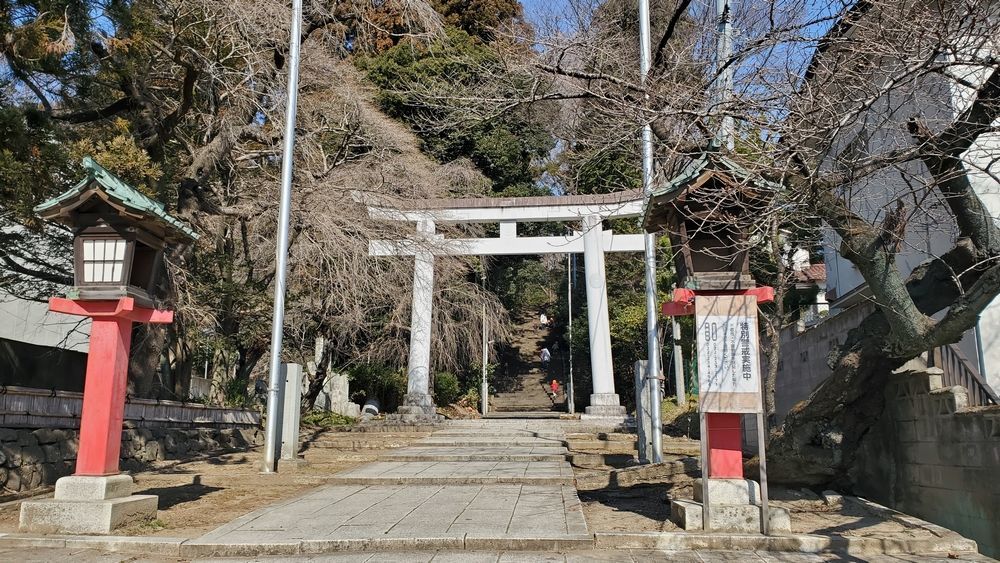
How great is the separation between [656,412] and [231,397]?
11.0 meters

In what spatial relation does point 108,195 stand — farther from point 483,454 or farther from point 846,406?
point 846,406

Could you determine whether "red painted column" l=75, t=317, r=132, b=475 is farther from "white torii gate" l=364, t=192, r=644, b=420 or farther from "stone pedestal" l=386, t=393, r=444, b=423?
"stone pedestal" l=386, t=393, r=444, b=423

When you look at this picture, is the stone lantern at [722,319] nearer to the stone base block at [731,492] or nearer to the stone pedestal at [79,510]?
the stone base block at [731,492]

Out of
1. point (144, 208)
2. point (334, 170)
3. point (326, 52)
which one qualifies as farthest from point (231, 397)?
point (144, 208)

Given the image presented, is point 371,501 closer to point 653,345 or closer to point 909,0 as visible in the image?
point 653,345

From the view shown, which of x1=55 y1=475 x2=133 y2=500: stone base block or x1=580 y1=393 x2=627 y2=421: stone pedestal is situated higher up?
x1=580 y1=393 x2=627 y2=421: stone pedestal

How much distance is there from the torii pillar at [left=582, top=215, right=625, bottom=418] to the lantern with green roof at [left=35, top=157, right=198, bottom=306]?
11.8m

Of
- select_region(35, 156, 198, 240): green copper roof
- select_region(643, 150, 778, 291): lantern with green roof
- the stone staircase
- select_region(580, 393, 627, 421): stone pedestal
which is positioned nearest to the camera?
select_region(643, 150, 778, 291): lantern with green roof

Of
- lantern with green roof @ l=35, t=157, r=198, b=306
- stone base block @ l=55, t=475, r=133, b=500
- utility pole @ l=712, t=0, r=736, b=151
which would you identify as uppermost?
utility pole @ l=712, t=0, r=736, b=151

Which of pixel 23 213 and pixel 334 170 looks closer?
pixel 23 213

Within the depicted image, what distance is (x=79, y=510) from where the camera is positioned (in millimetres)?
6199

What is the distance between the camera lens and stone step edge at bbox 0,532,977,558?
5.66m

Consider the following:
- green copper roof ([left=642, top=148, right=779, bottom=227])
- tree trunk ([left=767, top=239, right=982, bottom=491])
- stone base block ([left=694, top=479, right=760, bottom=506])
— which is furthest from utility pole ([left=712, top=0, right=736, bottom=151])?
stone base block ([left=694, top=479, right=760, bottom=506])

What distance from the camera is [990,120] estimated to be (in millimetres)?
5754
